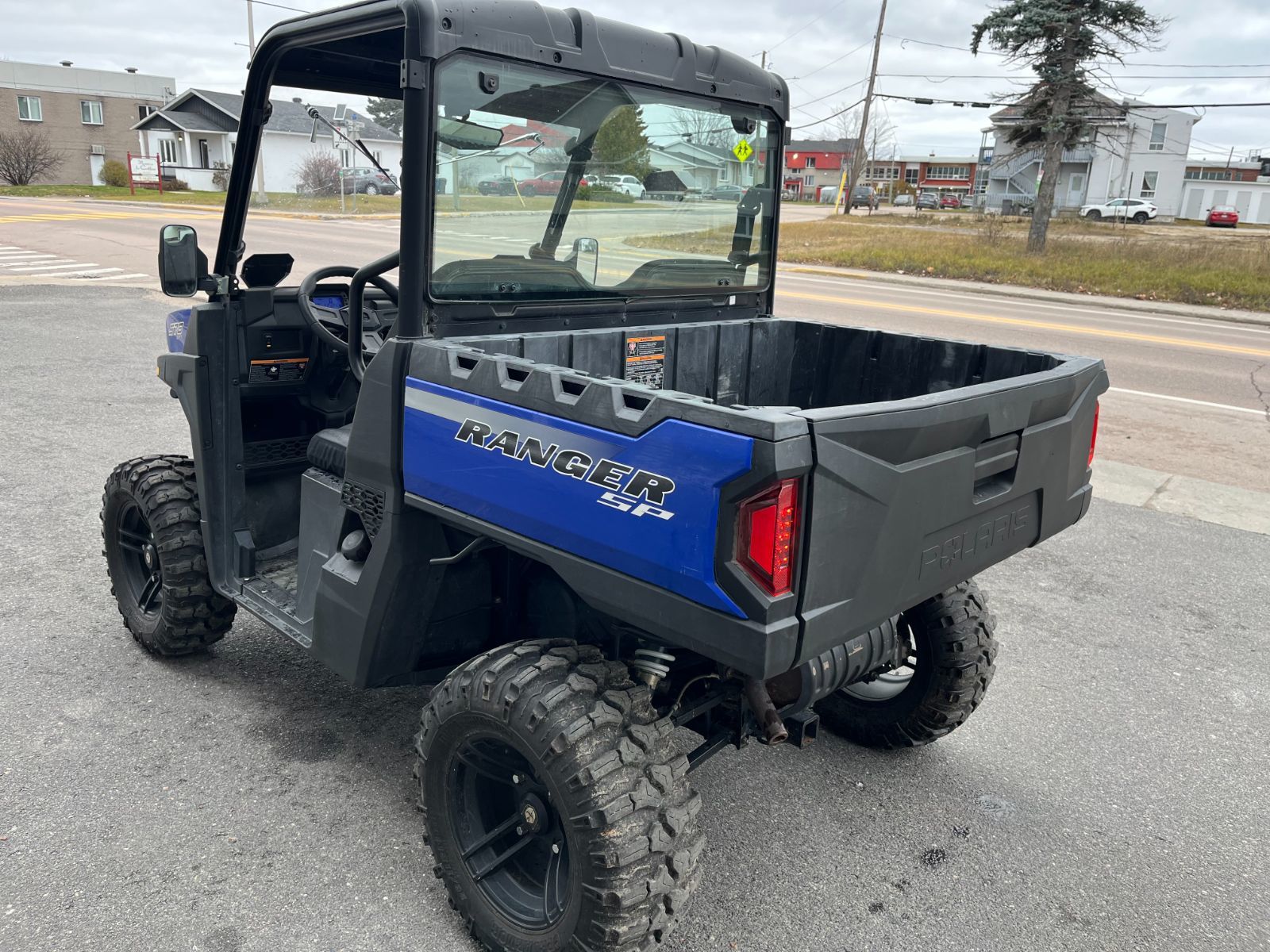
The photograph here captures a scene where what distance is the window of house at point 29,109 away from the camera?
211 ft

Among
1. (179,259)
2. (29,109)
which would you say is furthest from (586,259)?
(29,109)

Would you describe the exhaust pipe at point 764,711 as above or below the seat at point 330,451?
below

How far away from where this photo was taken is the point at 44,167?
49.2 m

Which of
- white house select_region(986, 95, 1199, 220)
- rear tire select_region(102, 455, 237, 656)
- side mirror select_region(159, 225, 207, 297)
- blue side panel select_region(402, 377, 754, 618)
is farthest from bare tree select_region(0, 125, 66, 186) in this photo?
white house select_region(986, 95, 1199, 220)

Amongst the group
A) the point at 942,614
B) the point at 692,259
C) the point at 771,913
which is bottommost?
the point at 771,913

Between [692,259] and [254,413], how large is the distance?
5.90 ft

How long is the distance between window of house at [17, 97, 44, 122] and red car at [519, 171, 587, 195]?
75.5 metres

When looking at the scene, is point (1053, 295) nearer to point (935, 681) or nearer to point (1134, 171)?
point (935, 681)

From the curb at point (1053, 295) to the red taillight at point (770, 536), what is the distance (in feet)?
52.3

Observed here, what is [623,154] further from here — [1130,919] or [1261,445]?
[1261,445]

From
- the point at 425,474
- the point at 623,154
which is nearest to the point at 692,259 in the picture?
the point at 623,154

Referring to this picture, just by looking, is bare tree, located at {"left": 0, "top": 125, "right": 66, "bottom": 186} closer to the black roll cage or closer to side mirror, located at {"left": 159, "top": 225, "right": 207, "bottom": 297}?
the black roll cage

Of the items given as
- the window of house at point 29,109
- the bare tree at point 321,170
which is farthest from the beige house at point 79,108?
the bare tree at point 321,170

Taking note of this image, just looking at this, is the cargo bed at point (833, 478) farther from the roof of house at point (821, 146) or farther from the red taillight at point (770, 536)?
the roof of house at point (821, 146)
